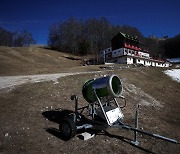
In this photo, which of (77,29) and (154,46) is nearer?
(77,29)

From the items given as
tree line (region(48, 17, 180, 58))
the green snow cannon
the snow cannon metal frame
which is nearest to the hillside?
the snow cannon metal frame

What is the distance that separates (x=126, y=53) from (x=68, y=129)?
5059 cm

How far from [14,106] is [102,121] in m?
5.98

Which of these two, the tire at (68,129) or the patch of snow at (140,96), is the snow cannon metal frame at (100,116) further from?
the patch of snow at (140,96)

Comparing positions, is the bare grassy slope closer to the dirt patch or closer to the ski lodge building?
the ski lodge building

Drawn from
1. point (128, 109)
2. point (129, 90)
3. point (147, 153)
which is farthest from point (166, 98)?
point (147, 153)

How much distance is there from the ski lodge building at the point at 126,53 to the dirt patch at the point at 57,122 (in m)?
37.4

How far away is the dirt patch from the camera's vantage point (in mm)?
8344

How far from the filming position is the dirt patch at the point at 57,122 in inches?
328

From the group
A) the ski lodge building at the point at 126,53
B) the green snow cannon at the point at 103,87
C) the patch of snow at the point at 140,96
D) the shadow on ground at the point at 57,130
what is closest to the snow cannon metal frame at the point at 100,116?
the green snow cannon at the point at 103,87

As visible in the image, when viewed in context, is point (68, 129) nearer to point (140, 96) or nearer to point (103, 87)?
point (103, 87)

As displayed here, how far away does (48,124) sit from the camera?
34.0 ft

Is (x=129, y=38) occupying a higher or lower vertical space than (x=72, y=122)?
higher

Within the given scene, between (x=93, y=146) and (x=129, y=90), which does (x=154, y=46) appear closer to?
(x=129, y=90)
